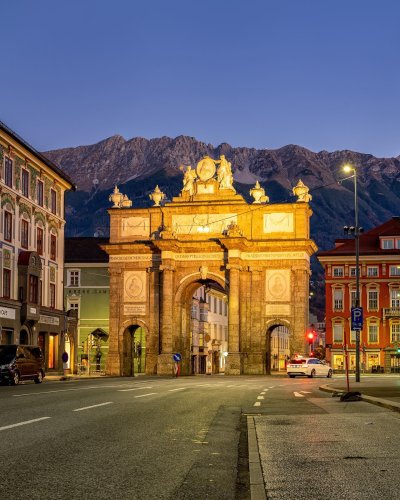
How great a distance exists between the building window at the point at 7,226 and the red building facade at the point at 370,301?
182 feet

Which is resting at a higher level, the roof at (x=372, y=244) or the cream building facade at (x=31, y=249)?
the roof at (x=372, y=244)

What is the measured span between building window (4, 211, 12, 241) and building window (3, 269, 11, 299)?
2.15 meters

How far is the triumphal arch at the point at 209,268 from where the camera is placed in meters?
73.6

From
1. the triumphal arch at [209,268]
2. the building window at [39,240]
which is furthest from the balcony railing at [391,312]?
the building window at [39,240]

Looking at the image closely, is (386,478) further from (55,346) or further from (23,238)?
(55,346)

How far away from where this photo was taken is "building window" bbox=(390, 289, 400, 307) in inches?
4161

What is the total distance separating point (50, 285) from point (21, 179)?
10.2m

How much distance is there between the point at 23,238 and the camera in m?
60.1

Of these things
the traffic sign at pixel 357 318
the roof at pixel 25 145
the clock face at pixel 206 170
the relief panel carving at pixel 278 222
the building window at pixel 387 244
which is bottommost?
the traffic sign at pixel 357 318

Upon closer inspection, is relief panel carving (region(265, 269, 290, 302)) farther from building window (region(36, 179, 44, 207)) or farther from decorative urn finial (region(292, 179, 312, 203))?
building window (region(36, 179, 44, 207))

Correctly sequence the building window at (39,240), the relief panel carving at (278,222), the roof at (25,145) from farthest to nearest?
the relief panel carving at (278,222) → the building window at (39,240) → the roof at (25,145)

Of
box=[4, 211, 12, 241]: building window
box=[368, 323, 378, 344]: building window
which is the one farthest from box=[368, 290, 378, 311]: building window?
box=[4, 211, 12, 241]: building window

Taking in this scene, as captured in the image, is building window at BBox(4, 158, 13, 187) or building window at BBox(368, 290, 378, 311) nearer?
building window at BBox(4, 158, 13, 187)

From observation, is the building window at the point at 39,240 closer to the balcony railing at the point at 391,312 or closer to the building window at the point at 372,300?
the building window at the point at 372,300
